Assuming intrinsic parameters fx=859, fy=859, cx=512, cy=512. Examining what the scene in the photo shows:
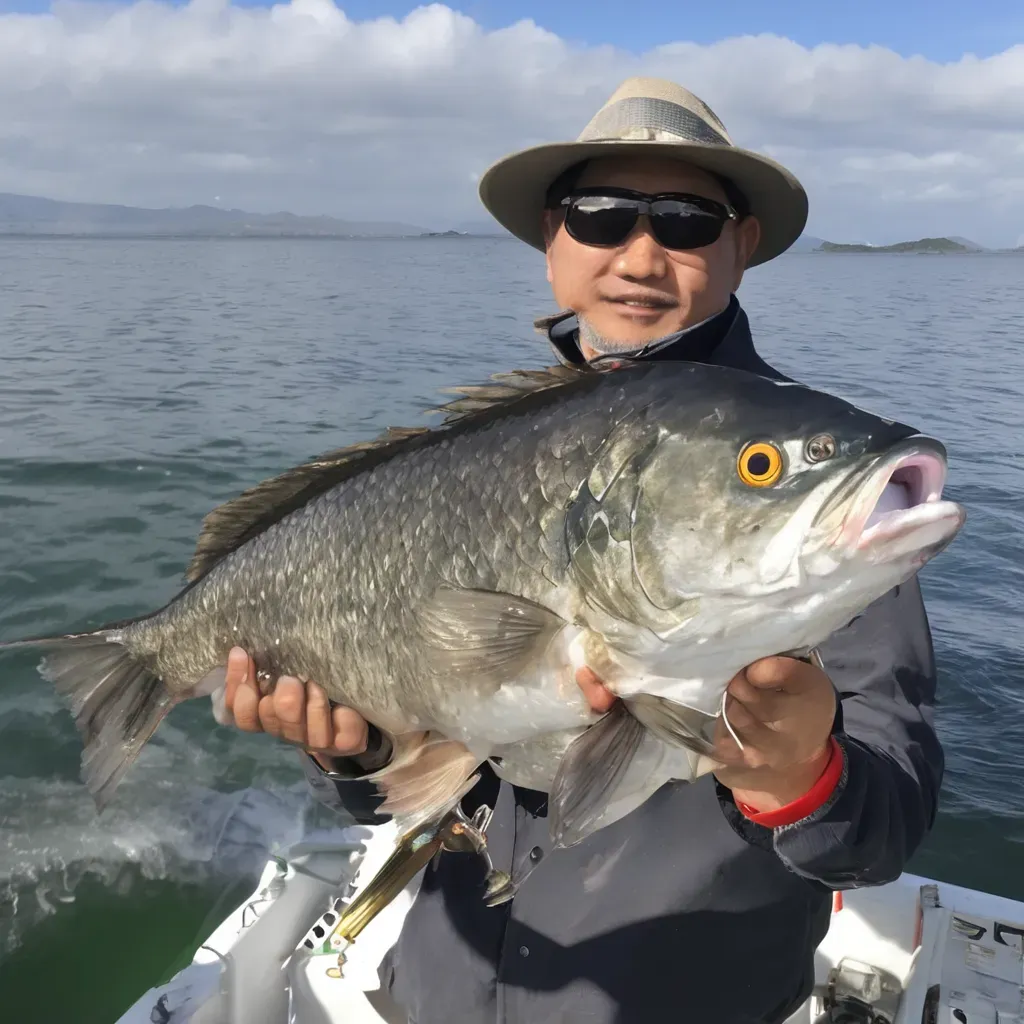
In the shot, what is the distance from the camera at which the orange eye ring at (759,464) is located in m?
1.78

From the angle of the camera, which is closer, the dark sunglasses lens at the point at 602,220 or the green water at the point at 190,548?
the dark sunglasses lens at the point at 602,220

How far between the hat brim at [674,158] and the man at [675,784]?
1 centimetres

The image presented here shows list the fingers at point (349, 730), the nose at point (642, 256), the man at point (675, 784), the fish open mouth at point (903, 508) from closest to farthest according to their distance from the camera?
the fish open mouth at point (903, 508)
the man at point (675, 784)
the fingers at point (349, 730)
the nose at point (642, 256)

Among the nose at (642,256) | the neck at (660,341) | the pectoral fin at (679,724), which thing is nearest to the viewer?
the pectoral fin at (679,724)

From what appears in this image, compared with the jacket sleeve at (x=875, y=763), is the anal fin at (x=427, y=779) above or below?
below

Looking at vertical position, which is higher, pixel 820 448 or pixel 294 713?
pixel 820 448

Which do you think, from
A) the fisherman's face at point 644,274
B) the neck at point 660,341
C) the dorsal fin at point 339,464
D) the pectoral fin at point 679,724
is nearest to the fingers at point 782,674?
the pectoral fin at point 679,724

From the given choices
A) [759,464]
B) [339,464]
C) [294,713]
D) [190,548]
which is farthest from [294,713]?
[190,548]

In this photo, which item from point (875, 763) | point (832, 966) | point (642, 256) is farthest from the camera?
point (832, 966)

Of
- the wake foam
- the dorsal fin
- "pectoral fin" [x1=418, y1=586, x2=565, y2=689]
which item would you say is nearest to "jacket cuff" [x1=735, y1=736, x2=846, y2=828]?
"pectoral fin" [x1=418, y1=586, x2=565, y2=689]

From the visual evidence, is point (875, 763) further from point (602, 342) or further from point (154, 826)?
point (154, 826)

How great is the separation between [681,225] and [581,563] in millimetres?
1569

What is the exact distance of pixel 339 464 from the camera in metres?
2.66

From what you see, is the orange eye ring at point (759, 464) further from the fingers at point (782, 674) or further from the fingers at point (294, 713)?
the fingers at point (294, 713)
